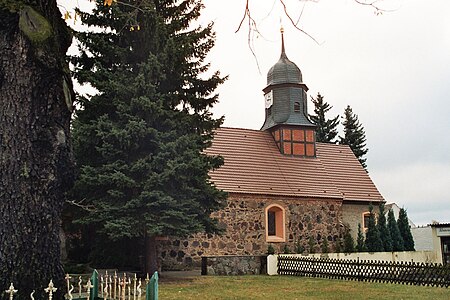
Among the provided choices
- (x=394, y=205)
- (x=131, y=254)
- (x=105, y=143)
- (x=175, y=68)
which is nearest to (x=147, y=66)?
(x=175, y=68)

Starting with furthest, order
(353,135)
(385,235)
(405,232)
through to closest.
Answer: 1. (353,135)
2. (405,232)
3. (385,235)

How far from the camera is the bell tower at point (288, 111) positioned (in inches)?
995

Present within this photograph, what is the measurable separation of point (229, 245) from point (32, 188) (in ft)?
53.6

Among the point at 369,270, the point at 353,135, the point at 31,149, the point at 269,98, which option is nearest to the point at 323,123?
the point at 353,135

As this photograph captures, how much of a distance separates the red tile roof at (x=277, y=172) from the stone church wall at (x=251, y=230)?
1.49 ft

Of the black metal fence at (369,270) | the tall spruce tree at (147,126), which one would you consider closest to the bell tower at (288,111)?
the black metal fence at (369,270)

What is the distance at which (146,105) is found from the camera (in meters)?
13.1

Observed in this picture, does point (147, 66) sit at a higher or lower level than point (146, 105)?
higher

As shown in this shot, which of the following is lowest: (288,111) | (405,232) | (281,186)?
(405,232)

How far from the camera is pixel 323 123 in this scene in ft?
142

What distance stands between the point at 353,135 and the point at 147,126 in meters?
32.5

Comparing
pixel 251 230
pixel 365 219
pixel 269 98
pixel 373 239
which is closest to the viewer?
pixel 251 230

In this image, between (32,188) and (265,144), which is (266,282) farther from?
(265,144)

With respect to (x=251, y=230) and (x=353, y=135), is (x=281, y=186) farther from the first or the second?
(x=353, y=135)
